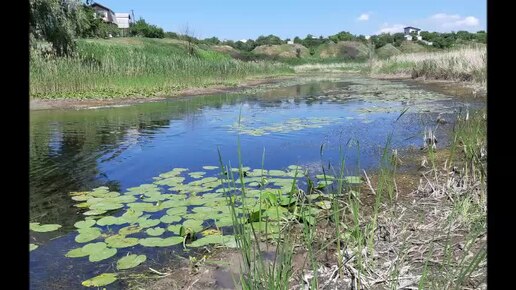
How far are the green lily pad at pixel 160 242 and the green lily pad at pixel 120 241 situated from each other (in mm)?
59

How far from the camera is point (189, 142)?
6.70 meters

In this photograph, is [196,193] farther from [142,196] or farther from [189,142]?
[189,142]

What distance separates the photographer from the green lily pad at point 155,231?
296cm

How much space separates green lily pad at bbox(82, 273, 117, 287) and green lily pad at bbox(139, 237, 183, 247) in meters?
0.43

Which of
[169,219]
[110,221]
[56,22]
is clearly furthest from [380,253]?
[56,22]

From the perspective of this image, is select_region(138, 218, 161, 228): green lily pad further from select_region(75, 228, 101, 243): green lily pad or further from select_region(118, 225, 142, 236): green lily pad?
select_region(75, 228, 101, 243): green lily pad

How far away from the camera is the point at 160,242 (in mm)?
2822

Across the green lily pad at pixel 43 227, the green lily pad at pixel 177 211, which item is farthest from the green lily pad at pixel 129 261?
the green lily pad at pixel 43 227

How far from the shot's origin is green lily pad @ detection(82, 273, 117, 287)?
2289 mm

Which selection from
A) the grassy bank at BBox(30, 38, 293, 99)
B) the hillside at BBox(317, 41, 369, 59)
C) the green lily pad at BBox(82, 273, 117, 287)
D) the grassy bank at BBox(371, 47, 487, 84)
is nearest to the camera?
the green lily pad at BBox(82, 273, 117, 287)

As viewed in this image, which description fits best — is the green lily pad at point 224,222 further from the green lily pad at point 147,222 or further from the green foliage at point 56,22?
the green foliage at point 56,22

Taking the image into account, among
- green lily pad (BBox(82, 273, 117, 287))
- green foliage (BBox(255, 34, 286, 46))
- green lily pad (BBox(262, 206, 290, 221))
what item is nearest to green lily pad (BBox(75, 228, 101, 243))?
green lily pad (BBox(82, 273, 117, 287))

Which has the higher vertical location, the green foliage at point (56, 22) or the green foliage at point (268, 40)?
the green foliage at point (268, 40)
